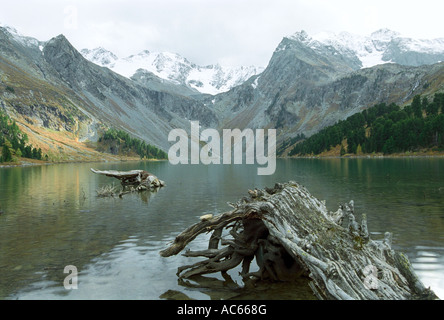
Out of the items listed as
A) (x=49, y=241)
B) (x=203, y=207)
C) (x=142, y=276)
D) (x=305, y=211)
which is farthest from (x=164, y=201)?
(x=305, y=211)

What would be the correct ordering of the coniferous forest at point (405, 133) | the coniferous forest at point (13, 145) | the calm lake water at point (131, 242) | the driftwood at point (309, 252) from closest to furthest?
the driftwood at point (309, 252) < the calm lake water at point (131, 242) < the coniferous forest at point (405, 133) < the coniferous forest at point (13, 145)

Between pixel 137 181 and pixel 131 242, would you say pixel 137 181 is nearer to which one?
pixel 137 181

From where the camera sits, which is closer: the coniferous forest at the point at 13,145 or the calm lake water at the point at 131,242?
the calm lake water at the point at 131,242

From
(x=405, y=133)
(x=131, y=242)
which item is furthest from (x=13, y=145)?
(x=405, y=133)

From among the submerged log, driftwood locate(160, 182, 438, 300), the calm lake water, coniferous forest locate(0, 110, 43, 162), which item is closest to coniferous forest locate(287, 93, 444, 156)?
the calm lake water

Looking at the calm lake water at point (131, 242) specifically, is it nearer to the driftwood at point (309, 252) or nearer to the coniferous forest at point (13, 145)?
the driftwood at point (309, 252)

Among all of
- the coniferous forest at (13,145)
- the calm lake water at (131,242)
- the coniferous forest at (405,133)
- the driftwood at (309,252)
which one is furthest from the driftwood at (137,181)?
the coniferous forest at (405,133)

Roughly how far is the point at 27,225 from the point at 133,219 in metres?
8.04

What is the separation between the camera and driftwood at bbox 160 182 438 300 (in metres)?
9.68

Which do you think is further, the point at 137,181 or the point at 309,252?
the point at 137,181

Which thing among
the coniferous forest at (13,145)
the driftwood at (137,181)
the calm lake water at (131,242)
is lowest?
the calm lake water at (131,242)

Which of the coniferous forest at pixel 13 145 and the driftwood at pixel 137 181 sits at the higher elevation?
the coniferous forest at pixel 13 145

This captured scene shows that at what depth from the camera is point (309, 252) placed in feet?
37.0

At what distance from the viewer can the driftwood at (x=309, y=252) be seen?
968 cm
